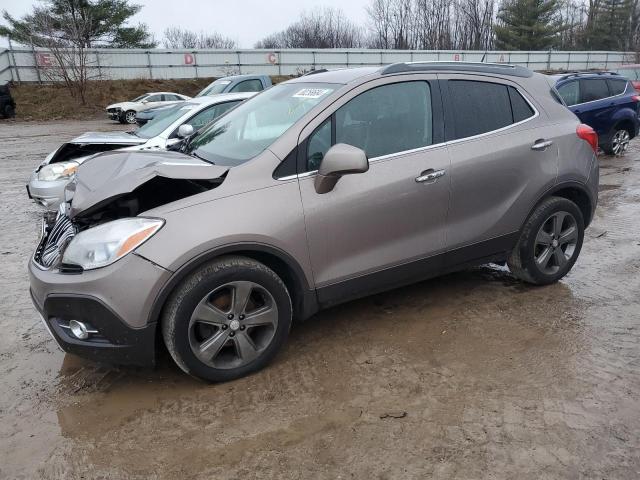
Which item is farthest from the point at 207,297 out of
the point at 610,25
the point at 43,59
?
the point at 610,25

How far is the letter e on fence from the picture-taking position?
3228 centimetres

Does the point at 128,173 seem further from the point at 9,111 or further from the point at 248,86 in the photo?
the point at 9,111

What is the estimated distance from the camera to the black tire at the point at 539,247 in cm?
419

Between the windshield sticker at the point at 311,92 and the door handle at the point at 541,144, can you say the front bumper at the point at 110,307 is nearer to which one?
the windshield sticker at the point at 311,92

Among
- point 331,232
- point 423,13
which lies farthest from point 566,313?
point 423,13

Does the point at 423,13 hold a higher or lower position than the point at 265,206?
higher

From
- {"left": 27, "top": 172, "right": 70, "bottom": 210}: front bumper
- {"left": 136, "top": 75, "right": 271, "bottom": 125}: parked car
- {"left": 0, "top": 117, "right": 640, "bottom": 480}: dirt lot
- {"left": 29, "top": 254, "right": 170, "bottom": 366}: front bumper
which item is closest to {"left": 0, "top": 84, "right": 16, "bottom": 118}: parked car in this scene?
{"left": 136, "top": 75, "right": 271, "bottom": 125}: parked car

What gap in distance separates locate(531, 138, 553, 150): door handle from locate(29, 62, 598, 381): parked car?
10 mm

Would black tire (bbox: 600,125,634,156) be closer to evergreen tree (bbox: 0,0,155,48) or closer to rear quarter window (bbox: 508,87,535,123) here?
rear quarter window (bbox: 508,87,535,123)

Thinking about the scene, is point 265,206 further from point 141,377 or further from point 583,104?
point 583,104

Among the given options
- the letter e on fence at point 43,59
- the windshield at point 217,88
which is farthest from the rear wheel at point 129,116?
the windshield at point 217,88

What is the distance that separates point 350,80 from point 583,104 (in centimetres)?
911

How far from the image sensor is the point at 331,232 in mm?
3275

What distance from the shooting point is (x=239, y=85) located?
1245 cm
